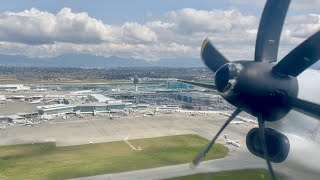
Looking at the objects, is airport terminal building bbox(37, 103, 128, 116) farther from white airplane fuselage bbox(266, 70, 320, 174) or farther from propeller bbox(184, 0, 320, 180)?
white airplane fuselage bbox(266, 70, 320, 174)

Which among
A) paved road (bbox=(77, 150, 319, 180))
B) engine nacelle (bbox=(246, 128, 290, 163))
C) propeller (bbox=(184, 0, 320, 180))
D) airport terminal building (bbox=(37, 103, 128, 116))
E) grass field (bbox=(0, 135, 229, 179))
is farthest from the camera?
airport terminal building (bbox=(37, 103, 128, 116))

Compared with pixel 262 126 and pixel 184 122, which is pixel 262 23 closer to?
pixel 262 126

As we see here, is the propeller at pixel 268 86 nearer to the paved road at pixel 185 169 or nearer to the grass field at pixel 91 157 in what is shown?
the paved road at pixel 185 169

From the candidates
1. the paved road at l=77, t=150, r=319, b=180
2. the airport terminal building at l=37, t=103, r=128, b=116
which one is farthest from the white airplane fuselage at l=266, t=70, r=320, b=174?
the airport terminal building at l=37, t=103, r=128, b=116

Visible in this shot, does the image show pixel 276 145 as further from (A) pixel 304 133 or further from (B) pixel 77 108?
(B) pixel 77 108

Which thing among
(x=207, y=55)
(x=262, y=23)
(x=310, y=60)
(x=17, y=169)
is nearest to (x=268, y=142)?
(x=310, y=60)

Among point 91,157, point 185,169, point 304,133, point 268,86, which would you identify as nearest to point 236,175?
point 185,169

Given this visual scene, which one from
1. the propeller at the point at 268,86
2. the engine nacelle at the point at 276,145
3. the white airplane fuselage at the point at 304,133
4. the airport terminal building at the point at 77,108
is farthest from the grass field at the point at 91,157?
the airport terminal building at the point at 77,108
